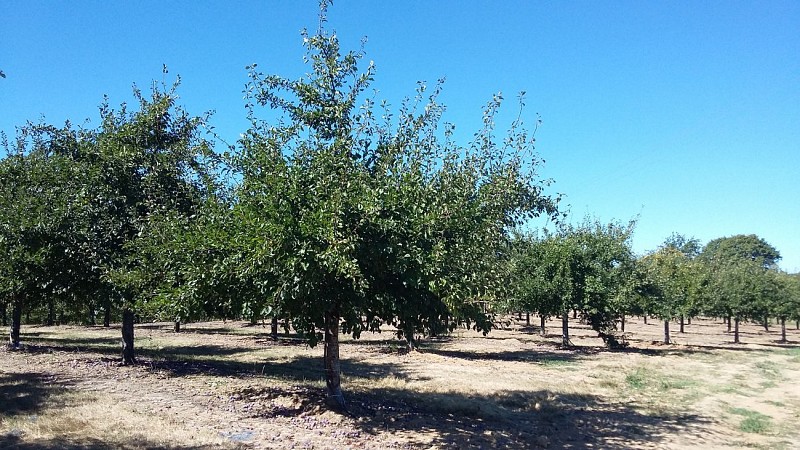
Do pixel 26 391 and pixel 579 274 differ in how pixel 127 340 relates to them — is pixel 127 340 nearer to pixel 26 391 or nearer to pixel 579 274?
pixel 26 391

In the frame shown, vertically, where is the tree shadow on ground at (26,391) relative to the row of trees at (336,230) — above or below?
below

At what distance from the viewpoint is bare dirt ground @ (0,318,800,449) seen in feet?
28.0

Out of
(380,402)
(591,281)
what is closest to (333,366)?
(380,402)

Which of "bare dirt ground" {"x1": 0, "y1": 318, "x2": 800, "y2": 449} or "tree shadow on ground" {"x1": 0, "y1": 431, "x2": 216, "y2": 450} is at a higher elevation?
"tree shadow on ground" {"x1": 0, "y1": 431, "x2": 216, "y2": 450}

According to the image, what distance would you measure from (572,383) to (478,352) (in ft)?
29.4

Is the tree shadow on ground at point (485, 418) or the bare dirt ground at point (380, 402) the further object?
the tree shadow on ground at point (485, 418)

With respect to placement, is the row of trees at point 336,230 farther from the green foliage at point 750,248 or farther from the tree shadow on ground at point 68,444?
the green foliage at point 750,248

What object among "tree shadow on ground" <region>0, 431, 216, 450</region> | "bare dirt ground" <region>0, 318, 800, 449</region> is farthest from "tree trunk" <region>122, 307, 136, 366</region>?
"tree shadow on ground" <region>0, 431, 216, 450</region>

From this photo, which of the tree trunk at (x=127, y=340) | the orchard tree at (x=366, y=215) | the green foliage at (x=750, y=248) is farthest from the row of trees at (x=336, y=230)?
the green foliage at (x=750, y=248)

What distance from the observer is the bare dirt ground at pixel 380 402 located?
8.52m

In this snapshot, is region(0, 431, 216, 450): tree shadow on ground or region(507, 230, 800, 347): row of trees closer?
region(0, 431, 216, 450): tree shadow on ground

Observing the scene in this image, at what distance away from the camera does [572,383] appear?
53.7ft

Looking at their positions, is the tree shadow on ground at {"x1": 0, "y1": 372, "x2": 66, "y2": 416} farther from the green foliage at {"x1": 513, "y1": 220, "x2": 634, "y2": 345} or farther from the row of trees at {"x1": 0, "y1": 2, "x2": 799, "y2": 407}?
the green foliage at {"x1": 513, "y1": 220, "x2": 634, "y2": 345}

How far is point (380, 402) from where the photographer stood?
11516mm
